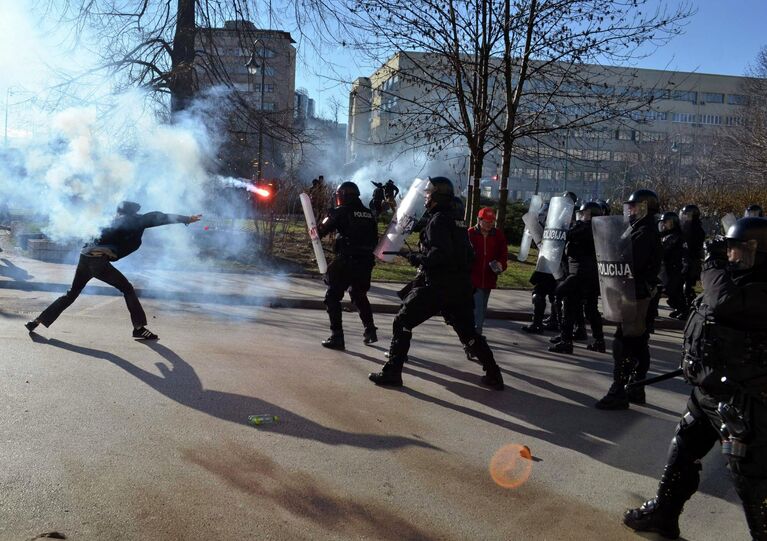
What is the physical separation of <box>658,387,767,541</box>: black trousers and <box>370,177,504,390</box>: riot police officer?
2718mm

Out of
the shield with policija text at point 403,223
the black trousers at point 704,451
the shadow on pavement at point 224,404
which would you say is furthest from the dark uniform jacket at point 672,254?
the black trousers at point 704,451

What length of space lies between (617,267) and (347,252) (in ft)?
9.87

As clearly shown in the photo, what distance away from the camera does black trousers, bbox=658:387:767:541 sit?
9.62 feet

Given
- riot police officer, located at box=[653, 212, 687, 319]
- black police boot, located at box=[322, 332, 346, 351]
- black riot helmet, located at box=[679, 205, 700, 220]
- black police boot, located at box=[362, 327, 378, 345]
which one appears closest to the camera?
black police boot, located at box=[322, 332, 346, 351]

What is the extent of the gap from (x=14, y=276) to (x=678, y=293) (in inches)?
433

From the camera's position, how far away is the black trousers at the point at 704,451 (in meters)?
2.93

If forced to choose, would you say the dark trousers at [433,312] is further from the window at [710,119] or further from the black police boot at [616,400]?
the window at [710,119]

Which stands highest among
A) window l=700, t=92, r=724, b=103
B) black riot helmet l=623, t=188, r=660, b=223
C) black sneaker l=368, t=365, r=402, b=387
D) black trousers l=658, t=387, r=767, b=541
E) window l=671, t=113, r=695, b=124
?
window l=700, t=92, r=724, b=103

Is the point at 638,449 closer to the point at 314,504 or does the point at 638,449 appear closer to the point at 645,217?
the point at 645,217

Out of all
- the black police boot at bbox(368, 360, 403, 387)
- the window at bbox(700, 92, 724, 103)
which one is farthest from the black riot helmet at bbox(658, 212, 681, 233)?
the window at bbox(700, 92, 724, 103)

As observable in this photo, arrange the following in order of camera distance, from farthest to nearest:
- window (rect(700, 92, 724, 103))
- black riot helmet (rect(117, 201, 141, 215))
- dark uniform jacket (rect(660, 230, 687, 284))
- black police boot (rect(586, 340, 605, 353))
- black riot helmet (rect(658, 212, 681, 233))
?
window (rect(700, 92, 724, 103))
dark uniform jacket (rect(660, 230, 687, 284))
black riot helmet (rect(658, 212, 681, 233))
black police boot (rect(586, 340, 605, 353))
black riot helmet (rect(117, 201, 141, 215))

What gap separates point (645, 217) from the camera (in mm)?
5723

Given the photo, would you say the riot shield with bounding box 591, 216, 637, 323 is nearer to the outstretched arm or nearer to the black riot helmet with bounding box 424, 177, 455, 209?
the black riot helmet with bounding box 424, 177, 455, 209

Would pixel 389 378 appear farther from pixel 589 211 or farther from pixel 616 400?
pixel 589 211
